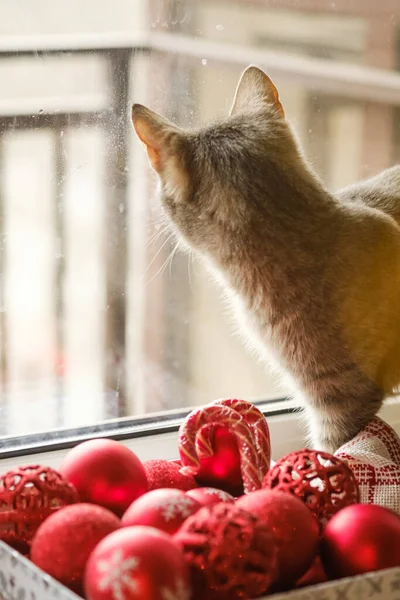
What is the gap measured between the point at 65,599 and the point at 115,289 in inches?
28.4

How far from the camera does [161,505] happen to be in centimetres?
53

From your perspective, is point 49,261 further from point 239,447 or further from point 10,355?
point 239,447

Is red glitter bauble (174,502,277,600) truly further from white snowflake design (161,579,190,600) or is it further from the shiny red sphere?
the shiny red sphere

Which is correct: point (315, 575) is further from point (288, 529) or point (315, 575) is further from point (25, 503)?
point (25, 503)

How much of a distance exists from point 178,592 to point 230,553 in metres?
0.05

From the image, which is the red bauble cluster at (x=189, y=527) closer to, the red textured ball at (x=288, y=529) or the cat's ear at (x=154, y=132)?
the red textured ball at (x=288, y=529)

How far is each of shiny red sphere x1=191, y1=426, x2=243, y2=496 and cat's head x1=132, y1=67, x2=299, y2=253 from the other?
0.22m

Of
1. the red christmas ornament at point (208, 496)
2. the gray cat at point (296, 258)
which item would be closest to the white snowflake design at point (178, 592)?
the red christmas ornament at point (208, 496)

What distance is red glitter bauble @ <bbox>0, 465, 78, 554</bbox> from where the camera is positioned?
54 cm

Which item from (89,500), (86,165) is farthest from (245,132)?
(89,500)

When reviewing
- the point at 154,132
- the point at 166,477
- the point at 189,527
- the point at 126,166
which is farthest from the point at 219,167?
the point at 189,527

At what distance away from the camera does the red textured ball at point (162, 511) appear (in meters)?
0.52

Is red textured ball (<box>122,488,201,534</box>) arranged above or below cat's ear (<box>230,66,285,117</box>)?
below

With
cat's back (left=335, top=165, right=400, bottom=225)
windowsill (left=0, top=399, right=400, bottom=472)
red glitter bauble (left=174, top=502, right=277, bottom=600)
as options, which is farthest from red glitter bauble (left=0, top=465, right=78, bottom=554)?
cat's back (left=335, top=165, right=400, bottom=225)
